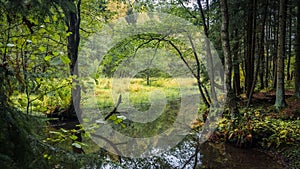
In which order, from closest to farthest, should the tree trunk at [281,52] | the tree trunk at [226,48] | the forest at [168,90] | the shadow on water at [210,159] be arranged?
the shadow on water at [210,159] → the forest at [168,90] → the tree trunk at [226,48] → the tree trunk at [281,52]

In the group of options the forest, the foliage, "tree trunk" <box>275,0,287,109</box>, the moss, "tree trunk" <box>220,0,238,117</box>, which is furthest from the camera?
"tree trunk" <box>275,0,287,109</box>

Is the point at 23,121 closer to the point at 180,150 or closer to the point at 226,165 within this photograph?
the point at 226,165

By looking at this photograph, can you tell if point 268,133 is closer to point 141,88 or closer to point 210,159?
point 210,159

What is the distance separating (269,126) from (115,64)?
12.1ft

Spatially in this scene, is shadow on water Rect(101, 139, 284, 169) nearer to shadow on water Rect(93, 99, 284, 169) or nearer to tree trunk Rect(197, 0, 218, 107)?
shadow on water Rect(93, 99, 284, 169)

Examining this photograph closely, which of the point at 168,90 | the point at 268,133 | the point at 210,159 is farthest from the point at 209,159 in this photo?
the point at 168,90

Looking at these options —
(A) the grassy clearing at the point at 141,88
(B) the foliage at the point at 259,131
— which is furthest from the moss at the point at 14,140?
(A) the grassy clearing at the point at 141,88

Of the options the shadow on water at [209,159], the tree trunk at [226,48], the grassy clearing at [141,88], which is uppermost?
the tree trunk at [226,48]

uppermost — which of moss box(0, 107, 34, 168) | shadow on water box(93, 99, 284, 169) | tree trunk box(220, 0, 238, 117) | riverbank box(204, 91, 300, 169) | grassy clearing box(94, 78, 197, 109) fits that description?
tree trunk box(220, 0, 238, 117)

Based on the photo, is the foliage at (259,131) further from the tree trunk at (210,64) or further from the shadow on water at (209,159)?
the tree trunk at (210,64)

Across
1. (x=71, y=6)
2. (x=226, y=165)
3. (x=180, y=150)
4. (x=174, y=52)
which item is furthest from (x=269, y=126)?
(x=71, y=6)

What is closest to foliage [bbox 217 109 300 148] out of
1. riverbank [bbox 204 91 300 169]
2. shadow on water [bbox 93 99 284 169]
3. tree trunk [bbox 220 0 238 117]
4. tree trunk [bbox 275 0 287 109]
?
riverbank [bbox 204 91 300 169]

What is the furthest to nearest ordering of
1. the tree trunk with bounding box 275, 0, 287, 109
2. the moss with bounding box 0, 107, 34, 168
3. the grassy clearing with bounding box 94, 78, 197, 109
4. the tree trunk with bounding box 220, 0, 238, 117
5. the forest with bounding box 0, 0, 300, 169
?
the grassy clearing with bounding box 94, 78, 197, 109, the tree trunk with bounding box 275, 0, 287, 109, the tree trunk with bounding box 220, 0, 238, 117, the forest with bounding box 0, 0, 300, 169, the moss with bounding box 0, 107, 34, 168

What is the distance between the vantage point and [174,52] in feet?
25.0
